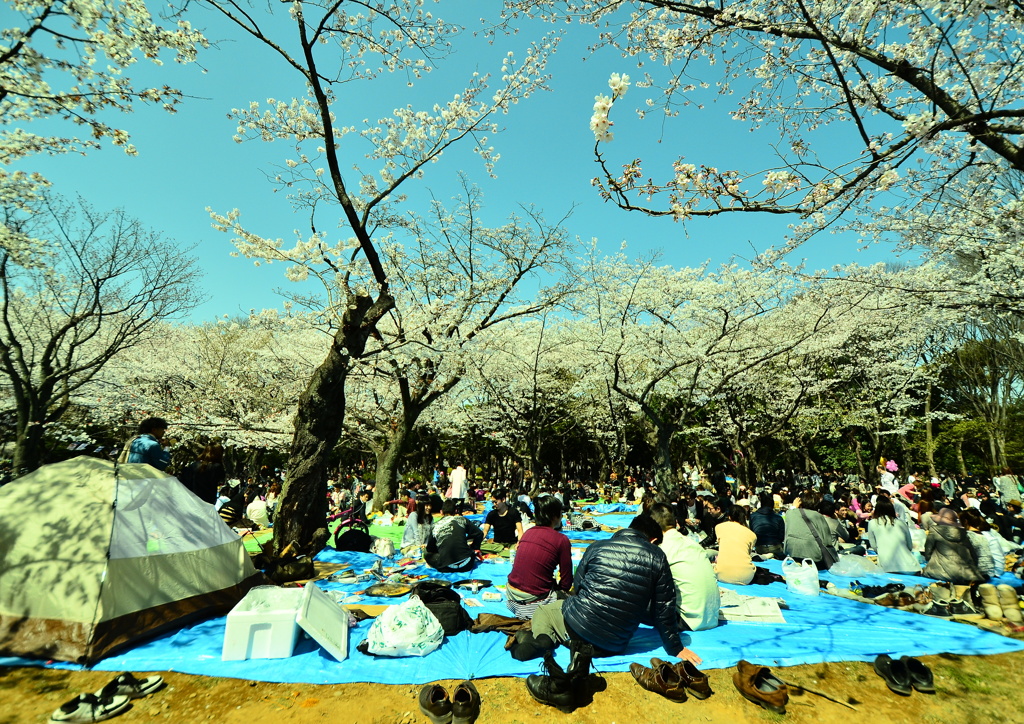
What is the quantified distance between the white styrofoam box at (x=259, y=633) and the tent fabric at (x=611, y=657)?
0.08m

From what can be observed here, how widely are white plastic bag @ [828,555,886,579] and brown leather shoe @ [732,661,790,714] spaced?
14.6ft

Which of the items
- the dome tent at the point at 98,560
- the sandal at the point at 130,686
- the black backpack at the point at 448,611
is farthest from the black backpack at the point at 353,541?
the sandal at the point at 130,686

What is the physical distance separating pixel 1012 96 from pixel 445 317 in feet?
33.4

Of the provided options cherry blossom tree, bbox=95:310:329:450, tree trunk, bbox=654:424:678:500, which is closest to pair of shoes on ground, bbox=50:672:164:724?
tree trunk, bbox=654:424:678:500

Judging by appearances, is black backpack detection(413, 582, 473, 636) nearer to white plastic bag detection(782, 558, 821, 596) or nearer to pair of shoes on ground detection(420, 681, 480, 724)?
pair of shoes on ground detection(420, 681, 480, 724)

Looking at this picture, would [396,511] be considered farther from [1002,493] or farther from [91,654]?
[1002,493]

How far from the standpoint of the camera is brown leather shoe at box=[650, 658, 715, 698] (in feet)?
11.6

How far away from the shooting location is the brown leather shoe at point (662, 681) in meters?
3.47

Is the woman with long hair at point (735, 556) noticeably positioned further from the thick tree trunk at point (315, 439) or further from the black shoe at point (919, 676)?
the thick tree trunk at point (315, 439)

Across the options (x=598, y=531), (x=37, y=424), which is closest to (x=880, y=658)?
(x=598, y=531)

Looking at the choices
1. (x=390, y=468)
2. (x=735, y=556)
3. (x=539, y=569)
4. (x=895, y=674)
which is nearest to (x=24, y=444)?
(x=390, y=468)

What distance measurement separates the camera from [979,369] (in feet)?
73.9

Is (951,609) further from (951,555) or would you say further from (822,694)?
(822,694)

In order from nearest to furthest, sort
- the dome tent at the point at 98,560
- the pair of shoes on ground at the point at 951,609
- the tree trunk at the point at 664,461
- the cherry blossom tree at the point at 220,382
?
the dome tent at the point at 98,560, the pair of shoes on ground at the point at 951,609, the tree trunk at the point at 664,461, the cherry blossom tree at the point at 220,382
